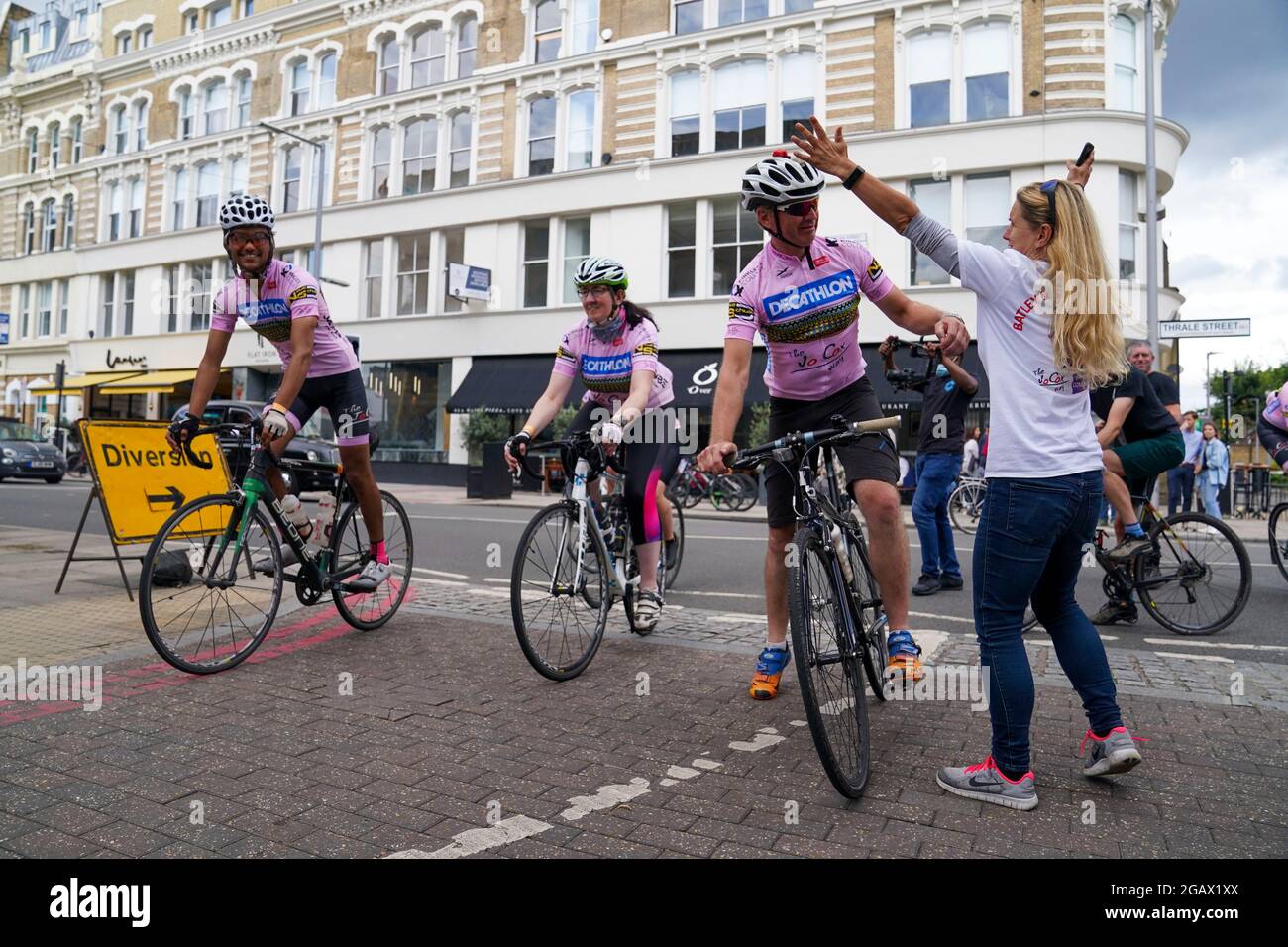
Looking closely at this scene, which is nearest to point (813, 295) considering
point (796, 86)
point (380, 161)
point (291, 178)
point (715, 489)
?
point (715, 489)

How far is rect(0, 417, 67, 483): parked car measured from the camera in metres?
21.7

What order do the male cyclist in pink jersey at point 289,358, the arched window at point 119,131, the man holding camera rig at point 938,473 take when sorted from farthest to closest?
the arched window at point 119,131
the man holding camera rig at point 938,473
the male cyclist in pink jersey at point 289,358

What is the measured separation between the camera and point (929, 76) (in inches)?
878

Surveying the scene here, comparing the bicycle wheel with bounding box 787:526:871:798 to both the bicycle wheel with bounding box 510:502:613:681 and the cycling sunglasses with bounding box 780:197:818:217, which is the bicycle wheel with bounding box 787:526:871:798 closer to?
the cycling sunglasses with bounding box 780:197:818:217

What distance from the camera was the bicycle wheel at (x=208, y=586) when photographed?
3976mm

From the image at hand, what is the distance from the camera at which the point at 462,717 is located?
3.58 metres

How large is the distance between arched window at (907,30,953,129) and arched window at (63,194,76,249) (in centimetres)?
3600

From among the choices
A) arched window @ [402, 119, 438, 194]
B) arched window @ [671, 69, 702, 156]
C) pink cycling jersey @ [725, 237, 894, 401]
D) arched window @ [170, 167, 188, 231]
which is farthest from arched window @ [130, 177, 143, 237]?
pink cycling jersey @ [725, 237, 894, 401]

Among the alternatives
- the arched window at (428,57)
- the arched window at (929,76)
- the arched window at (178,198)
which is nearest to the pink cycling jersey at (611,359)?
the arched window at (929,76)

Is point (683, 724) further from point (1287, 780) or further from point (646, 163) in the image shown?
point (646, 163)

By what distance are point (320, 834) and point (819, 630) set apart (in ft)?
5.34

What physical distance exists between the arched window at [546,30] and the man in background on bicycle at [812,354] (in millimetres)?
26077

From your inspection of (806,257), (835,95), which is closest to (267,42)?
(835,95)

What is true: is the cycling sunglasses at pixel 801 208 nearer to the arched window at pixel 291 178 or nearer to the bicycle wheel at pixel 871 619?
the bicycle wheel at pixel 871 619
